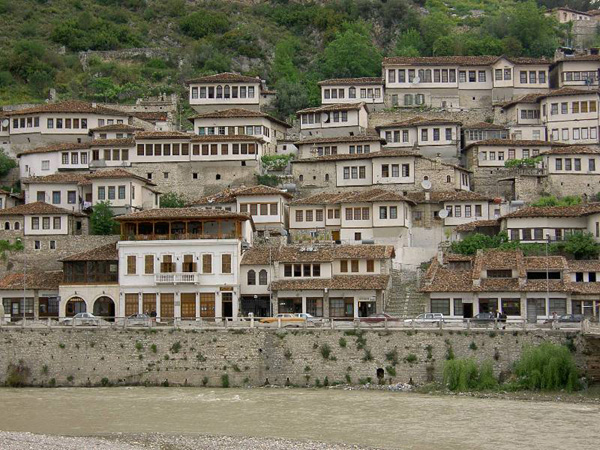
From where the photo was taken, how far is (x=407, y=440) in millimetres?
44312

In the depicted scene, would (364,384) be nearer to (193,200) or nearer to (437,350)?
(437,350)

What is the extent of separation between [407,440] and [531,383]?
11.2 m

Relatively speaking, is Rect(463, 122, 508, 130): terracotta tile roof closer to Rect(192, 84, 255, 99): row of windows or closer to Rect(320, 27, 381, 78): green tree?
Rect(192, 84, 255, 99): row of windows

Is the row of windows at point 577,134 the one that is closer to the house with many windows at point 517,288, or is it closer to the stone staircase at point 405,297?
the house with many windows at point 517,288

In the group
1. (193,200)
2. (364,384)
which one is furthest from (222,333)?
(193,200)

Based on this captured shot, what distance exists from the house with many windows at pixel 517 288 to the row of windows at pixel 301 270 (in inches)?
259

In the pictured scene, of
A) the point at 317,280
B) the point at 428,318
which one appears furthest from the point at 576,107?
the point at 428,318

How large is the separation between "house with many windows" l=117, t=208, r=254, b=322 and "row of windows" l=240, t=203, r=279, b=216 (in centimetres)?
861

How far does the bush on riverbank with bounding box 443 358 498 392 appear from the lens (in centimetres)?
5409

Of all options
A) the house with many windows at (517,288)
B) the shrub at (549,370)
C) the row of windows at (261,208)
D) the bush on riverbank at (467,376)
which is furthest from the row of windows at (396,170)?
the shrub at (549,370)

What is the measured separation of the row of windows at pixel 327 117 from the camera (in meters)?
91.1

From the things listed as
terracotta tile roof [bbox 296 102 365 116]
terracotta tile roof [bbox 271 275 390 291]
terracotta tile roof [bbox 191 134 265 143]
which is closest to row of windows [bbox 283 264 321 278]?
terracotta tile roof [bbox 271 275 390 291]

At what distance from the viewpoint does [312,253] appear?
68750 millimetres

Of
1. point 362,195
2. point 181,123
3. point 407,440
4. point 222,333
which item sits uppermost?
point 181,123
